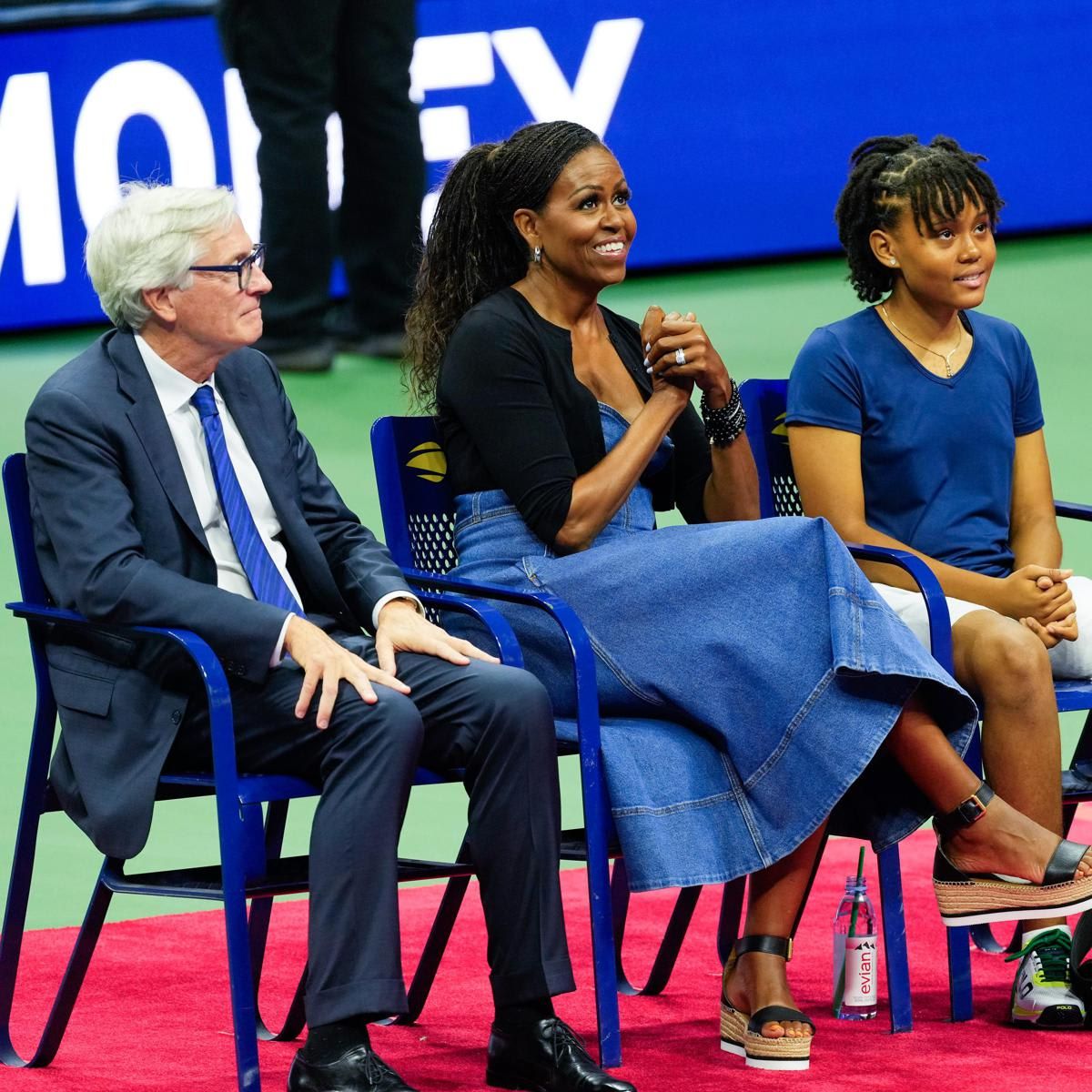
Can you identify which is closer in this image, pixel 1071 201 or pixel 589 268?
pixel 589 268

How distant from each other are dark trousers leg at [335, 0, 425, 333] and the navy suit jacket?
3132 mm

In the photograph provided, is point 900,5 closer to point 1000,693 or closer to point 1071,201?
point 1071,201

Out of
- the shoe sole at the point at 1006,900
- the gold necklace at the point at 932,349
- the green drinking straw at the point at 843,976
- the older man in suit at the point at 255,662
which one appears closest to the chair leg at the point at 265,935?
the older man in suit at the point at 255,662

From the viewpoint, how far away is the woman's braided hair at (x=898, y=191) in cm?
384

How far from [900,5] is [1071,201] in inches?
37.1

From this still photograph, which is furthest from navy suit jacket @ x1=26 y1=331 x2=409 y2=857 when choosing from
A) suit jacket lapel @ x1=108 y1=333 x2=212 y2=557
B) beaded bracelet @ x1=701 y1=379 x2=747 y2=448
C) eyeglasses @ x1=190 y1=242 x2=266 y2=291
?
beaded bracelet @ x1=701 y1=379 x2=747 y2=448

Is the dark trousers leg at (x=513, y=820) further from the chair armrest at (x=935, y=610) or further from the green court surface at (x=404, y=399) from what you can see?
the green court surface at (x=404, y=399)

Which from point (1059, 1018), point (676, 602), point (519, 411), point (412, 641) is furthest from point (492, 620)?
point (1059, 1018)

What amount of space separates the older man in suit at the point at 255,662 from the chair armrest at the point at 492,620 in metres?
0.04

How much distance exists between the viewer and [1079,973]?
3.44m

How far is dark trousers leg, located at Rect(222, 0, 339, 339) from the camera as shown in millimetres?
6262

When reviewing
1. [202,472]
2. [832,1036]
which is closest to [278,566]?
[202,472]

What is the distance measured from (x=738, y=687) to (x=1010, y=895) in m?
0.50

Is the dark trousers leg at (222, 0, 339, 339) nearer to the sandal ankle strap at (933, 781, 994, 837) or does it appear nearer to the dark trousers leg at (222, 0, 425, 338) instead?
the dark trousers leg at (222, 0, 425, 338)
